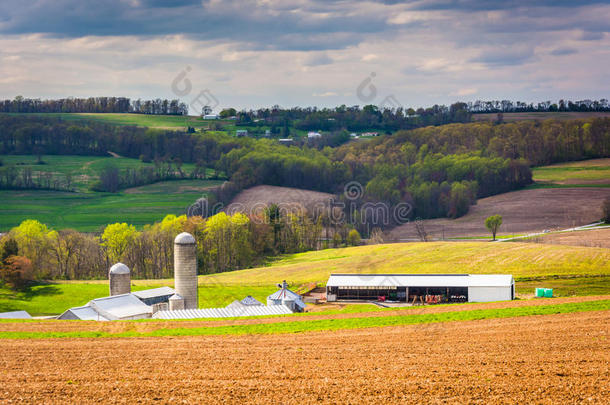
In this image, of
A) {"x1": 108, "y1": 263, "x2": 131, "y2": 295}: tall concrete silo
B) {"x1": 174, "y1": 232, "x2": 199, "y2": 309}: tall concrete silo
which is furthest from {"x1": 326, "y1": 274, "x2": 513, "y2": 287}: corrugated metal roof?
{"x1": 108, "y1": 263, "x2": 131, "y2": 295}: tall concrete silo

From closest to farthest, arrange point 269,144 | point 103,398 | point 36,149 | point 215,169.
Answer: point 103,398, point 215,169, point 36,149, point 269,144

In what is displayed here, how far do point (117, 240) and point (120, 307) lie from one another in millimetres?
45466

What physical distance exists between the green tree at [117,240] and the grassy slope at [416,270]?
1702cm

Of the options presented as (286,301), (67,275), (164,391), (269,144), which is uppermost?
(269,144)

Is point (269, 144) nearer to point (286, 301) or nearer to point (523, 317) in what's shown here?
point (286, 301)

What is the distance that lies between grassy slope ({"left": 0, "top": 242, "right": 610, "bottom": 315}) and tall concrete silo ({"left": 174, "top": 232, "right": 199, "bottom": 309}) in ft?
30.1

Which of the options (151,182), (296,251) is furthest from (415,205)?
(151,182)

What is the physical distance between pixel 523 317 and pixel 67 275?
7103 centimetres

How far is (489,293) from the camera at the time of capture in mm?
52219

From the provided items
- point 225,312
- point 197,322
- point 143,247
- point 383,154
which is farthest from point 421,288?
point 383,154

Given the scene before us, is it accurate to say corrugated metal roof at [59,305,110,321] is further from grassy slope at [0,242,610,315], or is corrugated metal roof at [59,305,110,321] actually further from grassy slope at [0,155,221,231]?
grassy slope at [0,155,221,231]

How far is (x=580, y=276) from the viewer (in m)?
61.1

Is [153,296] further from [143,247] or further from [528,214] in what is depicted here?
[528,214]

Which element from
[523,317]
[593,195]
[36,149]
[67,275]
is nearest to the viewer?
[523,317]
